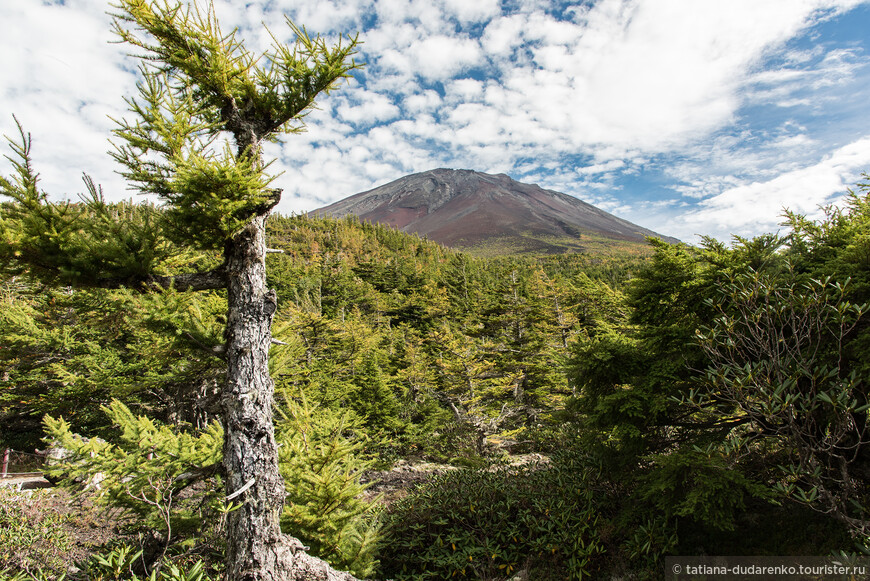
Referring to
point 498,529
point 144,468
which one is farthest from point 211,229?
point 498,529

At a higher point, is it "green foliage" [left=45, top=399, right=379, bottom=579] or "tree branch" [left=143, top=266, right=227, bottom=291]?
"tree branch" [left=143, top=266, right=227, bottom=291]

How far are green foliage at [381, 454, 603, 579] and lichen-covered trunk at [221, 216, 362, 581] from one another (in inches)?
121

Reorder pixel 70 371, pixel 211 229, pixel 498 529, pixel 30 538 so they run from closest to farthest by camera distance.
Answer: pixel 211 229 → pixel 30 538 → pixel 498 529 → pixel 70 371

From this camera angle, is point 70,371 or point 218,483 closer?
point 218,483

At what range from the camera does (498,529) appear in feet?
24.5

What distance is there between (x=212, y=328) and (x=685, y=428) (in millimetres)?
8378

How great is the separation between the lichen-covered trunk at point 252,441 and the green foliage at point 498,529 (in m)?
3.08

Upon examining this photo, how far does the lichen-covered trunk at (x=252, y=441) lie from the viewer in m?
3.82

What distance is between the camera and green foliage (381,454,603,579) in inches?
255

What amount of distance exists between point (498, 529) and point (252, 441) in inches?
234

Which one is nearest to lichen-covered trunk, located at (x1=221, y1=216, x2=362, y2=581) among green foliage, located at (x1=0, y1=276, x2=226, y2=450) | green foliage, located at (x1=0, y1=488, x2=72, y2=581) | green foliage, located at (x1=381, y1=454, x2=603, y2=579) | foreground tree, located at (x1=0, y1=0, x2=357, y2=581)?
foreground tree, located at (x1=0, y1=0, x2=357, y2=581)

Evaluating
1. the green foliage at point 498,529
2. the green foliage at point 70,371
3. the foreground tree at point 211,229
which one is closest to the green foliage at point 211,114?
the foreground tree at point 211,229

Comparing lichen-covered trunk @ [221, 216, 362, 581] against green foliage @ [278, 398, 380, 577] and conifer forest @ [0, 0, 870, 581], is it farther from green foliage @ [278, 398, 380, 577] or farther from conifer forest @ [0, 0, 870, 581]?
green foliage @ [278, 398, 380, 577]

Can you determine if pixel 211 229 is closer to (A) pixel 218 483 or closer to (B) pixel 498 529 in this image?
(A) pixel 218 483
